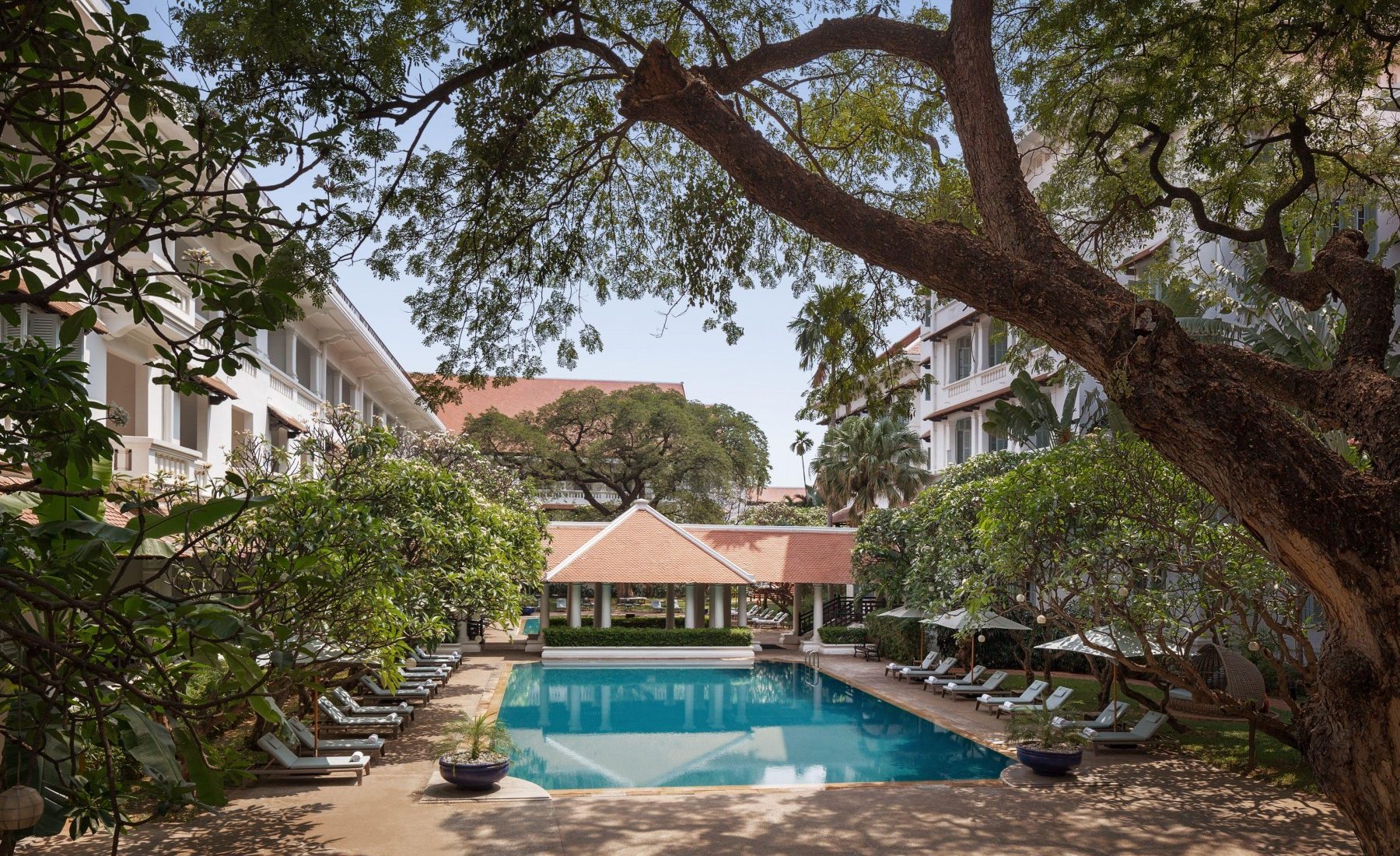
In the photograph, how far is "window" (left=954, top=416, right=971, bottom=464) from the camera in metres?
34.1

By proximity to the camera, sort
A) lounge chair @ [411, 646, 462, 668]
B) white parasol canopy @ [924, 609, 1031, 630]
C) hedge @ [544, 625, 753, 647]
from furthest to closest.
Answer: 1. hedge @ [544, 625, 753, 647]
2. lounge chair @ [411, 646, 462, 668]
3. white parasol canopy @ [924, 609, 1031, 630]

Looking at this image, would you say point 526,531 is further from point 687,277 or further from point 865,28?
point 865,28

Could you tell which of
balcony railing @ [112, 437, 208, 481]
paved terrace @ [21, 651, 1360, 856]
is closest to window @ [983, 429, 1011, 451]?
paved terrace @ [21, 651, 1360, 856]

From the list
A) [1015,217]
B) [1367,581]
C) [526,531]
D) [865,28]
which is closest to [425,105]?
[865,28]

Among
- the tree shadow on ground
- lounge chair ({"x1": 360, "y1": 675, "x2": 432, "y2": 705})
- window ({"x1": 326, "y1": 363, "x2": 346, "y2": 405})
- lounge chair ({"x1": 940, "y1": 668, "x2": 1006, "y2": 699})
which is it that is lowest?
lounge chair ({"x1": 940, "y1": 668, "x2": 1006, "y2": 699})

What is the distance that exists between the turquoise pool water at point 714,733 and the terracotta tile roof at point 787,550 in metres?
5.32

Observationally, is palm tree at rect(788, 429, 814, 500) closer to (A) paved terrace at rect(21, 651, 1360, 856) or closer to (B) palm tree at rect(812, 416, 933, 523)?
(B) palm tree at rect(812, 416, 933, 523)

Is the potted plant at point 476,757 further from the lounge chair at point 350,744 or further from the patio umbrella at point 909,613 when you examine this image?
the patio umbrella at point 909,613

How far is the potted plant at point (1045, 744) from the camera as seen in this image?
47.6 feet

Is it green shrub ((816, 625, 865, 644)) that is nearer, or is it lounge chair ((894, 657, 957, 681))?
lounge chair ((894, 657, 957, 681))

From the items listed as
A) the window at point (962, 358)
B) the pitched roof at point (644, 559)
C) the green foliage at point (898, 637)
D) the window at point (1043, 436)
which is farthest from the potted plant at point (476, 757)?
the window at point (962, 358)

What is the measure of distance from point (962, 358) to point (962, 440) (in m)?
2.87

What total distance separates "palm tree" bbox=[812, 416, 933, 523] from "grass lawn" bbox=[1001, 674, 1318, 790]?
1263 centimetres

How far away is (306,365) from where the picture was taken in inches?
974
